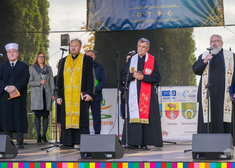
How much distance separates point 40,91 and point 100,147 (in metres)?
2.92

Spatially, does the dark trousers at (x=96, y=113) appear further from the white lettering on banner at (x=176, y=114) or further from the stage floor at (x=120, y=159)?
the stage floor at (x=120, y=159)

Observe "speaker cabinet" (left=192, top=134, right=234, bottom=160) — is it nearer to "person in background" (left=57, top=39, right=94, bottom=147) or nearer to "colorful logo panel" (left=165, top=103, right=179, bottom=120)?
"person in background" (left=57, top=39, right=94, bottom=147)

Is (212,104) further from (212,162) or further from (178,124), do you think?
(178,124)

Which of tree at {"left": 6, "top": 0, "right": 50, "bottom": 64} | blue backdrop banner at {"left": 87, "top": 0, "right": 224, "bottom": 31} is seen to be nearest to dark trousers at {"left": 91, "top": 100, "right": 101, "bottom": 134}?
blue backdrop banner at {"left": 87, "top": 0, "right": 224, "bottom": 31}

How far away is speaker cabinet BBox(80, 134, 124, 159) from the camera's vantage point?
4.12 metres

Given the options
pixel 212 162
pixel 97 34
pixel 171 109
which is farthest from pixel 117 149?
pixel 97 34

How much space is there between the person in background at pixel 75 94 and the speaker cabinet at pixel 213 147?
205 cm

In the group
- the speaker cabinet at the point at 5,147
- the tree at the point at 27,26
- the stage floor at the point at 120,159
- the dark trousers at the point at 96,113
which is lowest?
the stage floor at the point at 120,159

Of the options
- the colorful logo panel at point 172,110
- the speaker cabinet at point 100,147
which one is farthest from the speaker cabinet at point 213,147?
the colorful logo panel at point 172,110

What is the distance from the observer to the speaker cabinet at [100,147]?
162 inches

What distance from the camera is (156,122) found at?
5.68 m

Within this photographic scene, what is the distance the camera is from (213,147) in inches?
157

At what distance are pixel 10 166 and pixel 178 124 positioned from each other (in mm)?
4374

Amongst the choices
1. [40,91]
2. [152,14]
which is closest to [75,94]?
[40,91]
